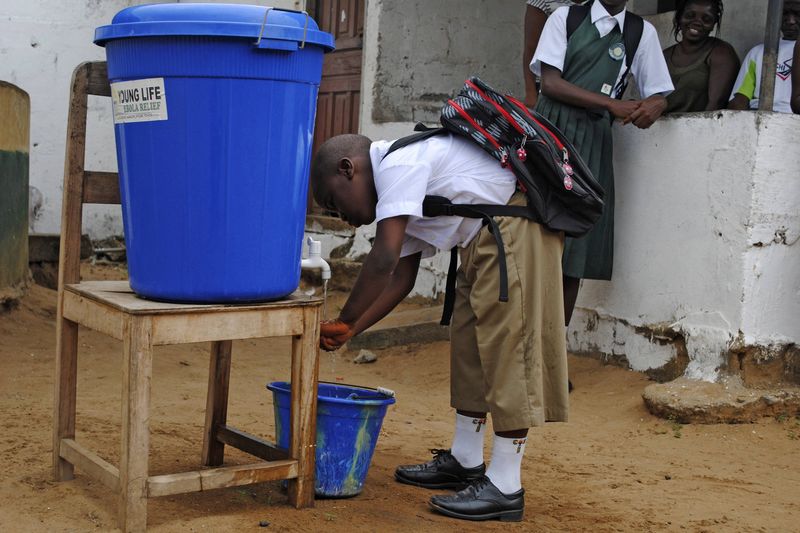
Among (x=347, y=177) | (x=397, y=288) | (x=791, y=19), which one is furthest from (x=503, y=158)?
(x=791, y=19)

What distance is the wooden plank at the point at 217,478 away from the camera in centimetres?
275

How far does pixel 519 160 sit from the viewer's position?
300cm

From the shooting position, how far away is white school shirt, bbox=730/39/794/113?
501cm

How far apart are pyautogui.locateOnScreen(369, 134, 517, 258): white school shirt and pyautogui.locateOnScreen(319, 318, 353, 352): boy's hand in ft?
1.10

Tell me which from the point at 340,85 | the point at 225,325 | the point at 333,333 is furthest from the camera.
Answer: the point at 340,85

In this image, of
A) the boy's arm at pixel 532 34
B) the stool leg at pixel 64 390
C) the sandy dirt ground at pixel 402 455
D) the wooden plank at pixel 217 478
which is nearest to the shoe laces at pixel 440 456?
the sandy dirt ground at pixel 402 455

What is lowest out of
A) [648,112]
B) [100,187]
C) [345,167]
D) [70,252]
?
[70,252]

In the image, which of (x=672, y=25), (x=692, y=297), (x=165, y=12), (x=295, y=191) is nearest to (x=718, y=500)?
(x=692, y=297)

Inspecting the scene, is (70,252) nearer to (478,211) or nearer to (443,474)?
(478,211)

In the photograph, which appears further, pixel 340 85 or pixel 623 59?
pixel 340 85

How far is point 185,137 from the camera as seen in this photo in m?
2.63

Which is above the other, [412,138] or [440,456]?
[412,138]

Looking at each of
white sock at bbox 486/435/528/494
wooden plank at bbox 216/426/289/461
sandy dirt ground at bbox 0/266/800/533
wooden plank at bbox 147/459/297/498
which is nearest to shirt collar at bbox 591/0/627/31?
sandy dirt ground at bbox 0/266/800/533

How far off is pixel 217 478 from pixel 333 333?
0.53m
